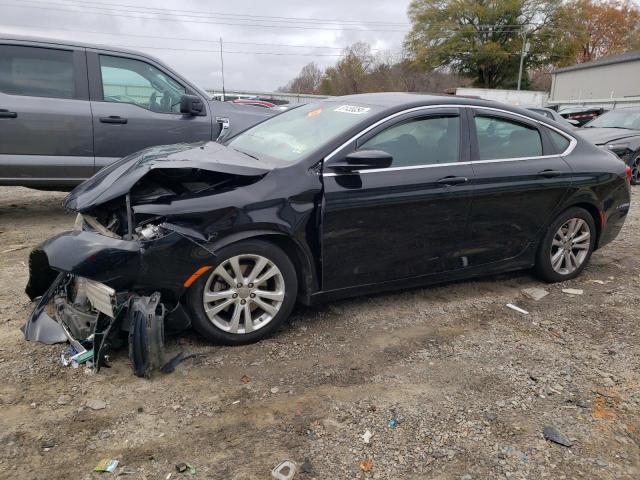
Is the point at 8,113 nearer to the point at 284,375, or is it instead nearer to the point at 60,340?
the point at 60,340

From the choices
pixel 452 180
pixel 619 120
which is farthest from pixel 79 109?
pixel 619 120

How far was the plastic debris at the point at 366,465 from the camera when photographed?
240cm

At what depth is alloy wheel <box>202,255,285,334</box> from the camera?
10.6 ft

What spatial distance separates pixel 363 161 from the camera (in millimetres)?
3420

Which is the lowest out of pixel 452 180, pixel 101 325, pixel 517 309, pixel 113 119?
pixel 517 309

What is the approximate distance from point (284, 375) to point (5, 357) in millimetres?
1673

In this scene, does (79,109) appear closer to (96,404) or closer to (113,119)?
(113,119)

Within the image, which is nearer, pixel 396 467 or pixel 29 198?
pixel 396 467

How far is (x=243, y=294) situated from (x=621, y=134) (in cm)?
982

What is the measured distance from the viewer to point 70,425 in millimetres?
2592

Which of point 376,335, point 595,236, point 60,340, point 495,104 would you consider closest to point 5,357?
point 60,340

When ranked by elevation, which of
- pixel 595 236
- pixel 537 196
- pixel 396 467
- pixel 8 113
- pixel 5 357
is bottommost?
pixel 396 467

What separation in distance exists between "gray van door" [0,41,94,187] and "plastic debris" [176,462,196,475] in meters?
4.49

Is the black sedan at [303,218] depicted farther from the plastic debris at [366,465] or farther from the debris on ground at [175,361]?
the plastic debris at [366,465]
